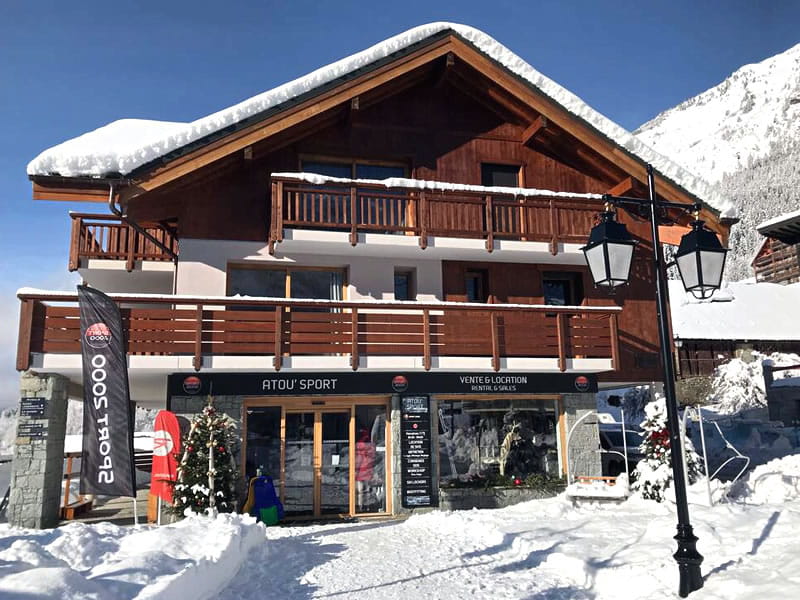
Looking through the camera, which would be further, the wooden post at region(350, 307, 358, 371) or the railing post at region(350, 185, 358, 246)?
the railing post at region(350, 185, 358, 246)

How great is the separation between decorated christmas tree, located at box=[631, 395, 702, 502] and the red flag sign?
9.05m

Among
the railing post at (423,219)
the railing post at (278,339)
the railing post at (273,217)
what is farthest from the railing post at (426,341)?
the railing post at (273,217)

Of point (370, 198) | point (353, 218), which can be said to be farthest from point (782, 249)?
point (353, 218)

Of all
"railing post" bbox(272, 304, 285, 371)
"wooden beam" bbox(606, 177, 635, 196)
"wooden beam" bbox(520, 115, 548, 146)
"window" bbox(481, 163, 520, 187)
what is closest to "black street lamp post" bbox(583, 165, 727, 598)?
"railing post" bbox(272, 304, 285, 371)

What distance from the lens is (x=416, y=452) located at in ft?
44.3

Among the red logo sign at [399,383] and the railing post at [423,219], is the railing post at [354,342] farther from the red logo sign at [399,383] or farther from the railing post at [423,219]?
the railing post at [423,219]

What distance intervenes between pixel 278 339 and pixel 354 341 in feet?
4.94

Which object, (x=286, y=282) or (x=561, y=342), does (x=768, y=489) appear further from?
(x=286, y=282)

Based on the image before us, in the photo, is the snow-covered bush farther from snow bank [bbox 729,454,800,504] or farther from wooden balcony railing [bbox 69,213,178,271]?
wooden balcony railing [bbox 69,213,178,271]

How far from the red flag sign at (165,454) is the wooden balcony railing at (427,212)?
434 cm

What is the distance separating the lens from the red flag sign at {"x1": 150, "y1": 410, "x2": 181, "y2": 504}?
11.7 meters

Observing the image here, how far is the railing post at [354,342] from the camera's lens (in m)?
13.1

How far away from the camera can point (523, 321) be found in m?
14.5

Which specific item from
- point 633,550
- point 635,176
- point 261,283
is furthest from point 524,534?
point 635,176
